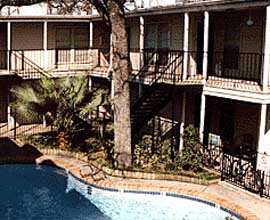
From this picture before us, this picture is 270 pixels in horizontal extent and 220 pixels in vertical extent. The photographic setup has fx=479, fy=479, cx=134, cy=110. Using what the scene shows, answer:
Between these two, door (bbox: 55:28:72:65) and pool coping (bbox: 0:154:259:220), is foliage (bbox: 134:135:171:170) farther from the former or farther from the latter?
door (bbox: 55:28:72:65)

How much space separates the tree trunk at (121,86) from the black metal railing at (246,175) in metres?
3.33

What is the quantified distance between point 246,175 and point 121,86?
4949 mm

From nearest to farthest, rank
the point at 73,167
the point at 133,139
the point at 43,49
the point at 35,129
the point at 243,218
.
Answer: the point at 243,218, the point at 73,167, the point at 133,139, the point at 35,129, the point at 43,49

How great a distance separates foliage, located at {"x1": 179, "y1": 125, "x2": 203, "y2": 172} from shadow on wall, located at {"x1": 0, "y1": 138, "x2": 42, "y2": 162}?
18.4ft

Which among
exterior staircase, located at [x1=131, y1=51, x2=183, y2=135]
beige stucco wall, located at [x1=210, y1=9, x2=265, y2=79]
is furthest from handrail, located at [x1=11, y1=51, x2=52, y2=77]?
beige stucco wall, located at [x1=210, y1=9, x2=265, y2=79]

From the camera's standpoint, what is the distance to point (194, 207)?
13.8 meters

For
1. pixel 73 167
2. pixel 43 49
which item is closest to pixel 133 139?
pixel 73 167

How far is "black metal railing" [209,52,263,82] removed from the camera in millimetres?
16969

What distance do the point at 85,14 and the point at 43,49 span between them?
9.03 ft

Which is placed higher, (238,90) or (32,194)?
(238,90)

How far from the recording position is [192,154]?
15812 millimetres

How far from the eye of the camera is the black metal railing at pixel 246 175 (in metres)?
13.8

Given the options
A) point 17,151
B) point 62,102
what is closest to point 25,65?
point 62,102

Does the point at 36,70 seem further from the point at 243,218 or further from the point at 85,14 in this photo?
the point at 243,218
